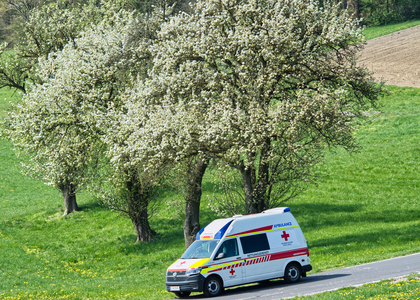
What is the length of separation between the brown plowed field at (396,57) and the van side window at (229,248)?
38564 millimetres

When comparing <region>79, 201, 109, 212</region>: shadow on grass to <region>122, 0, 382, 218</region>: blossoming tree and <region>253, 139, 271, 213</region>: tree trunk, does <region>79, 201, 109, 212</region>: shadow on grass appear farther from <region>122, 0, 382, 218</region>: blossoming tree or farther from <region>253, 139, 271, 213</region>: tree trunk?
<region>253, 139, 271, 213</region>: tree trunk

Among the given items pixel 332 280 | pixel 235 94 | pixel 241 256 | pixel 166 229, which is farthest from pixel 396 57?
pixel 241 256

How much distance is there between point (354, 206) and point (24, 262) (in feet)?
66.6

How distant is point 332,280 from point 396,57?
48.4 m

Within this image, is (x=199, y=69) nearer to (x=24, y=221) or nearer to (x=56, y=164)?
(x=56, y=164)

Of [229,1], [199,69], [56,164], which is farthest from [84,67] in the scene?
[229,1]

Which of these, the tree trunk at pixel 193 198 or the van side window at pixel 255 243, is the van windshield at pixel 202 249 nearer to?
the van side window at pixel 255 243

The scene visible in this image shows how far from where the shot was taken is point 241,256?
1511 cm

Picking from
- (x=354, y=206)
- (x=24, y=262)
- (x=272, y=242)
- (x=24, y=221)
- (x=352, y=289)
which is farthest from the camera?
(x=24, y=221)

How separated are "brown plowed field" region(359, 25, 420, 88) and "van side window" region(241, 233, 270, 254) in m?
37.8

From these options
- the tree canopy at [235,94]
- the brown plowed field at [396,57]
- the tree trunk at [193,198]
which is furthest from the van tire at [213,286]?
the brown plowed field at [396,57]

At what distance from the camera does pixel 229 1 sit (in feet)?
64.1

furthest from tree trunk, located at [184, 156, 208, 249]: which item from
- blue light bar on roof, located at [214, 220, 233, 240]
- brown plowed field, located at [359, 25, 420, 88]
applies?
brown plowed field, located at [359, 25, 420, 88]

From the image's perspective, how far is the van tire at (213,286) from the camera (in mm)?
14570
